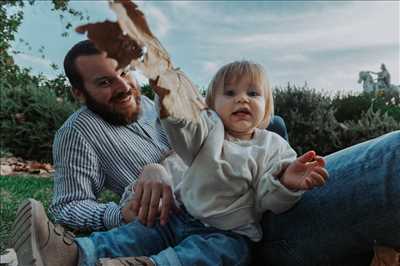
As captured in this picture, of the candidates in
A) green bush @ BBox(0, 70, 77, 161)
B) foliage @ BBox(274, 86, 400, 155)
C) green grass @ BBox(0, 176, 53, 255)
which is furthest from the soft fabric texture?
green bush @ BBox(0, 70, 77, 161)

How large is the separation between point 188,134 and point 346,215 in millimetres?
438

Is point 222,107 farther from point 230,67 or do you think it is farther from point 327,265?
point 327,265

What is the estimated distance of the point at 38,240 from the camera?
1.29 m

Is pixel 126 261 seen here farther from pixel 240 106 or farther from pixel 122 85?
pixel 122 85

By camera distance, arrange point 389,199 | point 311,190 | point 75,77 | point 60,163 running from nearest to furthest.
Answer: point 389,199 → point 311,190 → point 60,163 → point 75,77

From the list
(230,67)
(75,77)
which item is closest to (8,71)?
(75,77)

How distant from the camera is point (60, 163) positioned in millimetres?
1886

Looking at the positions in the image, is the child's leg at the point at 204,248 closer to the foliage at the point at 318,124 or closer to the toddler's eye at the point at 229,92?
the toddler's eye at the point at 229,92

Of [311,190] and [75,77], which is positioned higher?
[75,77]

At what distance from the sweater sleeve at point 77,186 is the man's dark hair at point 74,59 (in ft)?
0.72

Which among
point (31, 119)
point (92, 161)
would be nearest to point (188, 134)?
point (92, 161)

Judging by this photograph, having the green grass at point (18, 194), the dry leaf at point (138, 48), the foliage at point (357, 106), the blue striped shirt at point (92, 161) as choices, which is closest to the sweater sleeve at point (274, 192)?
the dry leaf at point (138, 48)

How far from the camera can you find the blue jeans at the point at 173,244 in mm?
1335

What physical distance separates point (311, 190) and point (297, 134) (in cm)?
383
